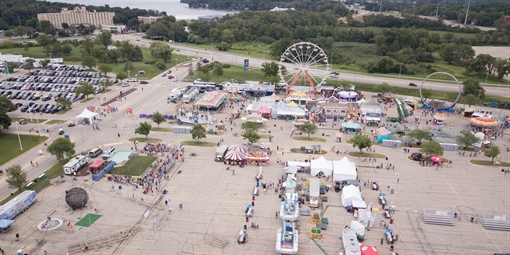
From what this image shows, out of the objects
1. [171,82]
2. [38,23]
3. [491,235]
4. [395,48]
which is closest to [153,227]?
[491,235]

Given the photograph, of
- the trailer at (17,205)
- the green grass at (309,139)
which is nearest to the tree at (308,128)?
the green grass at (309,139)

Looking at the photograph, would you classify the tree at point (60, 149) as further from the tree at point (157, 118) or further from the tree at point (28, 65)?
the tree at point (28, 65)

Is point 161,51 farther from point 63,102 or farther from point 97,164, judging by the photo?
point 97,164

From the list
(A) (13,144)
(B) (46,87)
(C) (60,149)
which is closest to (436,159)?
(C) (60,149)

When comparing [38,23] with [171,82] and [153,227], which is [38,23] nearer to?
[171,82]

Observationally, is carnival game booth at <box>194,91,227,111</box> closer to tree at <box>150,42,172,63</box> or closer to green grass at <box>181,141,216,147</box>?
green grass at <box>181,141,216,147</box>
